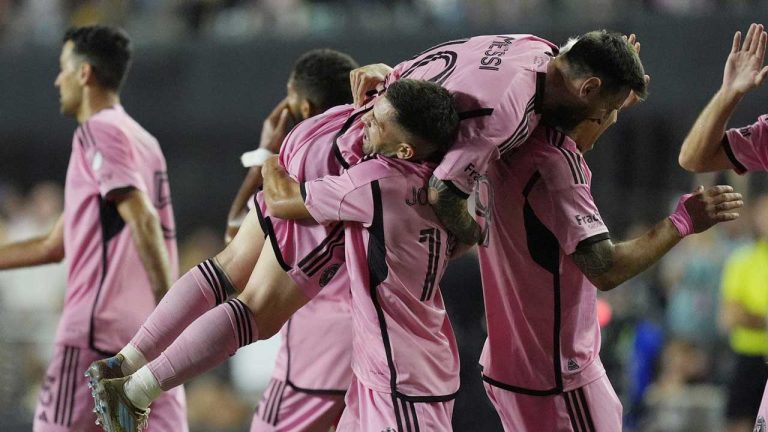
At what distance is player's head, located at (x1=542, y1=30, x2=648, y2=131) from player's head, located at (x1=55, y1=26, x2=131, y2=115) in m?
2.31

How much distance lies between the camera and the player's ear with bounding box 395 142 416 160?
4.50 metres

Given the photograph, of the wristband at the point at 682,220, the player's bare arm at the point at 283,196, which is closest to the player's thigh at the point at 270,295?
the player's bare arm at the point at 283,196

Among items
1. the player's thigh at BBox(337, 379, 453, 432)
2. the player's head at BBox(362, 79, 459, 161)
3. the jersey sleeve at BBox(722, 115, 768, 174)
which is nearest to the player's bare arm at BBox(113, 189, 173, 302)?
the player's thigh at BBox(337, 379, 453, 432)

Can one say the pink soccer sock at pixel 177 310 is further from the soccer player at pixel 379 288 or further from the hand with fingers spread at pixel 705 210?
the hand with fingers spread at pixel 705 210

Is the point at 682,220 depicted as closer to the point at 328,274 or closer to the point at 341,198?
the point at 341,198

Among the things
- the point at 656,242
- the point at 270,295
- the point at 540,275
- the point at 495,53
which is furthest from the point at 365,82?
the point at 656,242

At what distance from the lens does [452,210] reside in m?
4.49

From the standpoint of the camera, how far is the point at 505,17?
11461 mm

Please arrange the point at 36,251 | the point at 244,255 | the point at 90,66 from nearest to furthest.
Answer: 1. the point at 244,255
2. the point at 90,66
3. the point at 36,251

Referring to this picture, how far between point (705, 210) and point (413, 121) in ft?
3.42

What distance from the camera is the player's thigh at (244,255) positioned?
508 centimetres

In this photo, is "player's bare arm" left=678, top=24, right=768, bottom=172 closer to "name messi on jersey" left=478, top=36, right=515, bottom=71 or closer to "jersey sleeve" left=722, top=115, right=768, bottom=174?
"jersey sleeve" left=722, top=115, right=768, bottom=174

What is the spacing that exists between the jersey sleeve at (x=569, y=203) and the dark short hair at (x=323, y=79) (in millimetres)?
1221

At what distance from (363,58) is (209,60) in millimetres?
1765
